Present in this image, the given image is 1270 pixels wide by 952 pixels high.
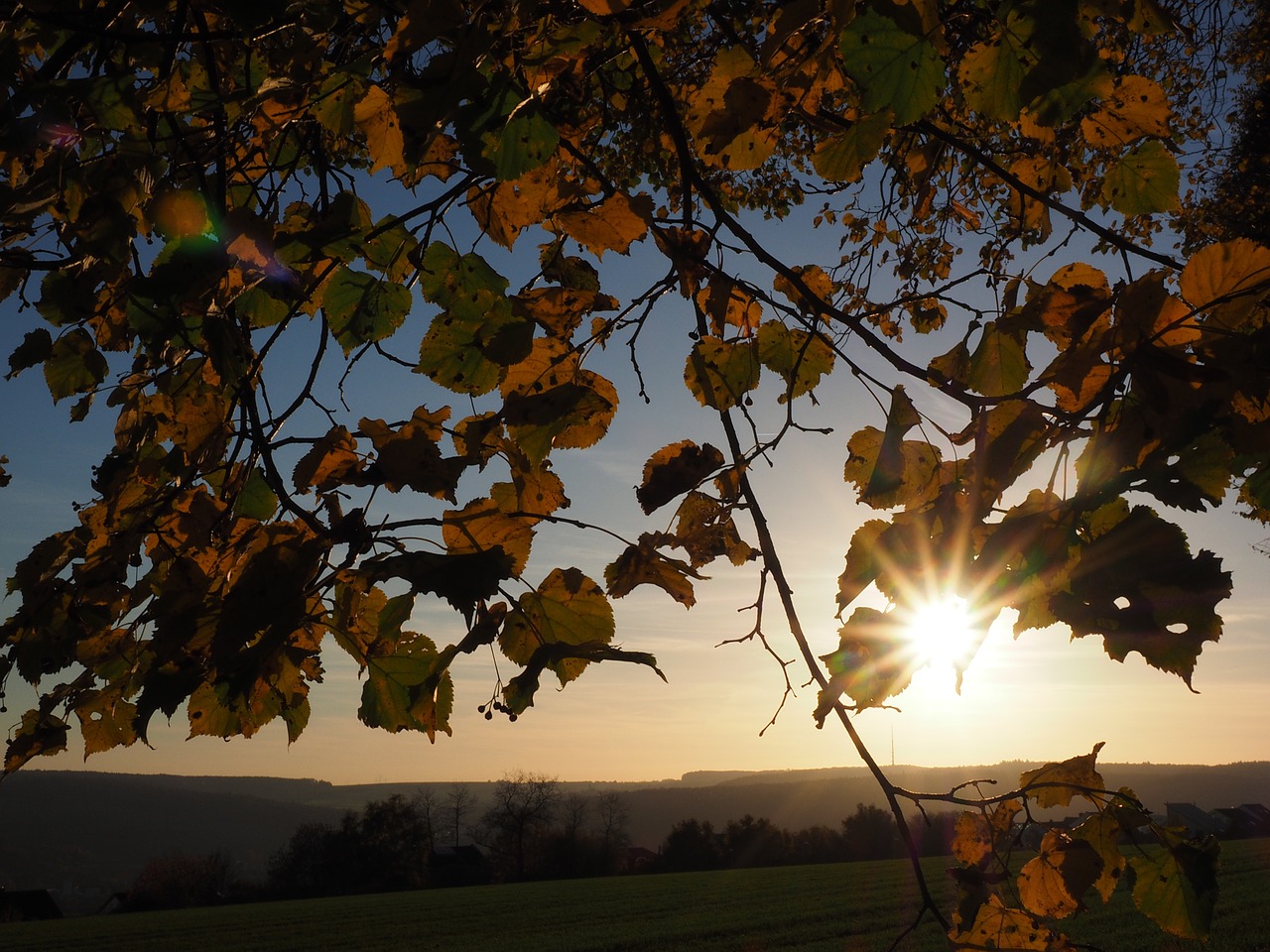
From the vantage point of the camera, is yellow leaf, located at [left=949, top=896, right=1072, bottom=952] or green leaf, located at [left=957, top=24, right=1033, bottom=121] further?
yellow leaf, located at [left=949, top=896, right=1072, bottom=952]

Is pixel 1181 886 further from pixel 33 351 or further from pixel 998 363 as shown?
pixel 33 351

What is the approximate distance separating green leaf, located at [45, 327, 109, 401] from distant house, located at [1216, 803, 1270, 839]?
77.6m

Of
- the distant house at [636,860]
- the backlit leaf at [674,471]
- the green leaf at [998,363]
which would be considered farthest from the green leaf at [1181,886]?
the distant house at [636,860]

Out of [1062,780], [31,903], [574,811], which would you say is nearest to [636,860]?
[574,811]

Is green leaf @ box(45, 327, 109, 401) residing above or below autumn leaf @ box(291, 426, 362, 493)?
above

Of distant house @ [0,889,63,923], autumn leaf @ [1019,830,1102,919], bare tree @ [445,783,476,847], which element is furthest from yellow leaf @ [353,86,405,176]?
bare tree @ [445,783,476,847]

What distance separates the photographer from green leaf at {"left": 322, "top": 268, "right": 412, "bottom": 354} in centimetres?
180

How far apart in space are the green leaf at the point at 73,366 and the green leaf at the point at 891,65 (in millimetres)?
2087

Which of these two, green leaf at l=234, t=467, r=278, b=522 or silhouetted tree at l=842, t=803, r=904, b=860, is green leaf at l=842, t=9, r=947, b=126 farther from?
silhouetted tree at l=842, t=803, r=904, b=860

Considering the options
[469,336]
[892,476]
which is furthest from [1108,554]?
[469,336]

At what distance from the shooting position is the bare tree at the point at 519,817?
77044 mm

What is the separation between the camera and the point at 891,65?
1.23 metres

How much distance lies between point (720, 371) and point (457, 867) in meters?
78.6

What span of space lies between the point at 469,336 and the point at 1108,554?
4.06 feet
